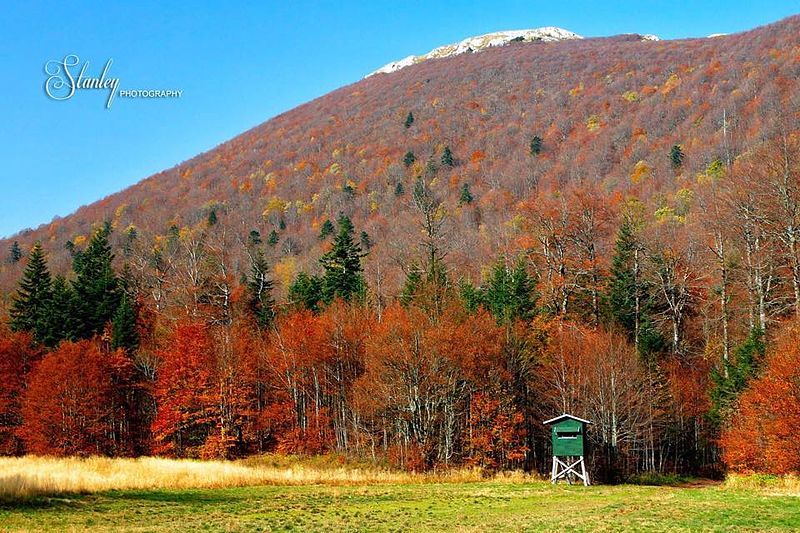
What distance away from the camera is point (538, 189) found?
12288cm

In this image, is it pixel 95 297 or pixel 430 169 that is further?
pixel 430 169

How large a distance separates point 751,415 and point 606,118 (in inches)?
4696

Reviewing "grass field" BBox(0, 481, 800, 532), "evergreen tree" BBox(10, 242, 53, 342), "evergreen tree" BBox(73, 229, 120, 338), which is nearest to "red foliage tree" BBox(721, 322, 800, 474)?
"grass field" BBox(0, 481, 800, 532)

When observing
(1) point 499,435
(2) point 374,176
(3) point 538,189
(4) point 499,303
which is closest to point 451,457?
(1) point 499,435

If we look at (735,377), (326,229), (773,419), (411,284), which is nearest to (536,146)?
(326,229)

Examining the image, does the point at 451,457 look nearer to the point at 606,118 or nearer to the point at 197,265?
the point at 197,265

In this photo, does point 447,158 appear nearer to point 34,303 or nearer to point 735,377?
point 34,303

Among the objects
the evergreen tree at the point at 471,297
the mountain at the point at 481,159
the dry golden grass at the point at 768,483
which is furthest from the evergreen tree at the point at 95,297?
the dry golden grass at the point at 768,483

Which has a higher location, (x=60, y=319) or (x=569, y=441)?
(x=60, y=319)

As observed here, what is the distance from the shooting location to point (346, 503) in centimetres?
2386

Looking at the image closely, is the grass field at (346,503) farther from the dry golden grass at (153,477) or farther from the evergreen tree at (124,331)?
the evergreen tree at (124,331)

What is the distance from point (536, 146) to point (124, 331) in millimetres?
103667

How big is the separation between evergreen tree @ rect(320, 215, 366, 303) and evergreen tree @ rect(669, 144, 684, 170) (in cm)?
6294

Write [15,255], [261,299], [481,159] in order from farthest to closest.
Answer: [481,159]
[15,255]
[261,299]
